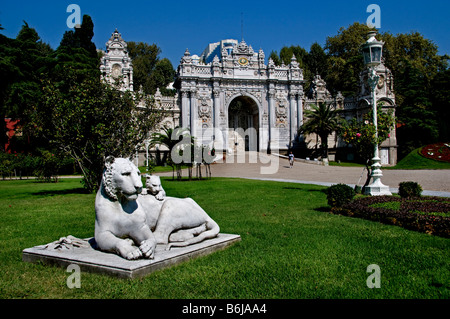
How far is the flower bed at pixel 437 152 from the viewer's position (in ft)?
98.5

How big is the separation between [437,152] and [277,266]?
1269 inches

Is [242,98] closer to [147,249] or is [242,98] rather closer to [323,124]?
[323,124]

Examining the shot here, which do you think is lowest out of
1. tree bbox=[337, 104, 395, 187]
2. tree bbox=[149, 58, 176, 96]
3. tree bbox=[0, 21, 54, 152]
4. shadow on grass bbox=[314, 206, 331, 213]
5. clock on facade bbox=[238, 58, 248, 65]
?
shadow on grass bbox=[314, 206, 331, 213]

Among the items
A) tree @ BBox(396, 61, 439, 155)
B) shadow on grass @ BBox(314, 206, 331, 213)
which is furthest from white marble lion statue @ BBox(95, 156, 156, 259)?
tree @ BBox(396, 61, 439, 155)

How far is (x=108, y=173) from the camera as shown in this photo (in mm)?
4469

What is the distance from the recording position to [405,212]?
8.04 m

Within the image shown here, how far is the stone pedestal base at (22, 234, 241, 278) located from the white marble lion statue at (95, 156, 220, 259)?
0.37 feet

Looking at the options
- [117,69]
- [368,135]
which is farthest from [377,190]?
[117,69]

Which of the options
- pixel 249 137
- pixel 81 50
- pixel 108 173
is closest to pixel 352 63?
pixel 249 137

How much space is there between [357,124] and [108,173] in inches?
508

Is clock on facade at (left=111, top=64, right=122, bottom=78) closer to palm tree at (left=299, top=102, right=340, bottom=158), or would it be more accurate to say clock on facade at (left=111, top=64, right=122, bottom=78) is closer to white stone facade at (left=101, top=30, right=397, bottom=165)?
white stone facade at (left=101, top=30, right=397, bottom=165)

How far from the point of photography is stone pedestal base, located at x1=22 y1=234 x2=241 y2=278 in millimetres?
4200
